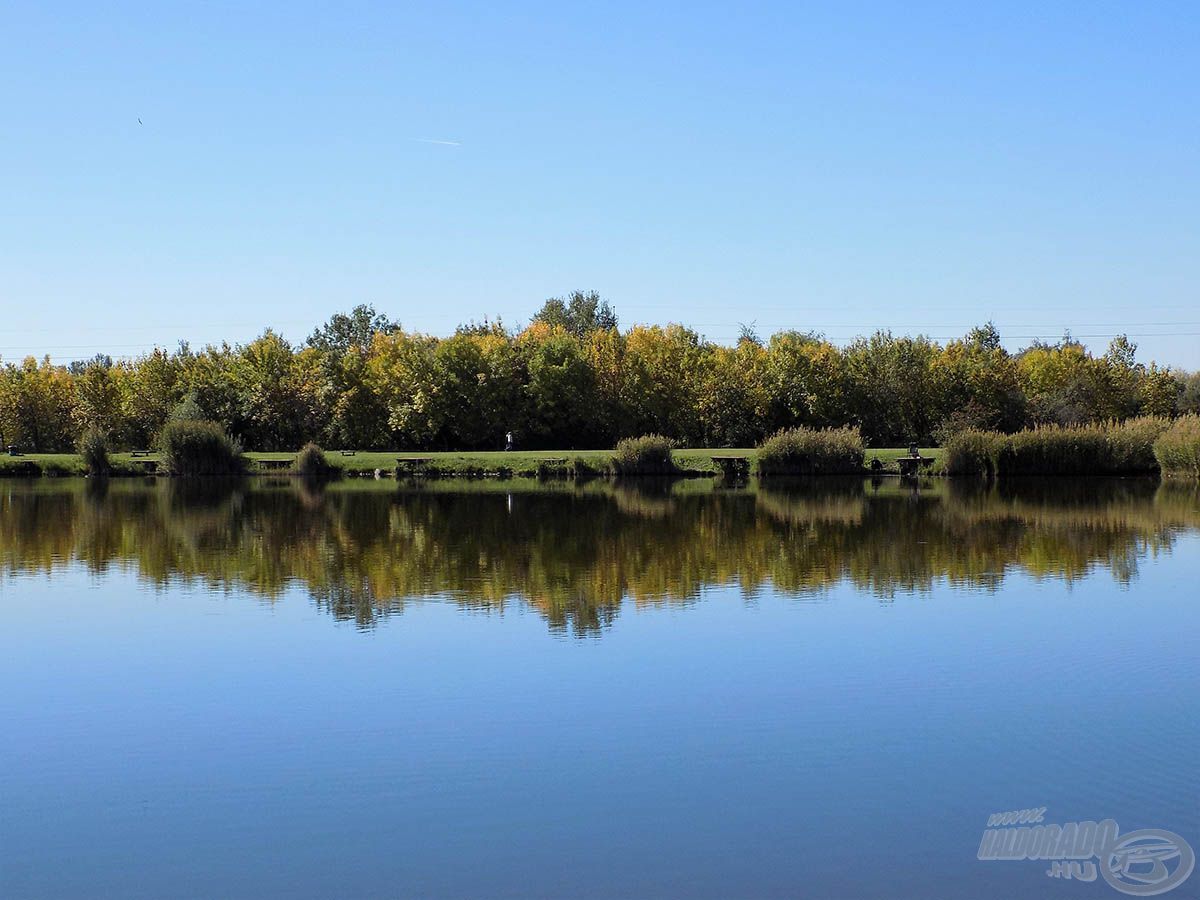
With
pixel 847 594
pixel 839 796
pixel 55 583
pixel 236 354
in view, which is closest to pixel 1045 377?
pixel 236 354

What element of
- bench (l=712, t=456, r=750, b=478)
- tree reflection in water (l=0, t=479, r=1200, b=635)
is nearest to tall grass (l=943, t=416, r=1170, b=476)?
tree reflection in water (l=0, t=479, r=1200, b=635)

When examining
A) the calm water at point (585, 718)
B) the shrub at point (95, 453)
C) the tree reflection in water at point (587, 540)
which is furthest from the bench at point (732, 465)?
the shrub at point (95, 453)

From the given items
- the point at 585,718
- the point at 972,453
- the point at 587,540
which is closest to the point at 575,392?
the point at 972,453

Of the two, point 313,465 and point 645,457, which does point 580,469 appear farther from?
point 313,465

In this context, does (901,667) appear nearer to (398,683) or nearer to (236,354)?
(398,683)

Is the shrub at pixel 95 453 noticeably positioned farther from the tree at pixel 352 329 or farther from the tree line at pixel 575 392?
the tree at pixel 352 329

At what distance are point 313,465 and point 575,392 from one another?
50.8ft

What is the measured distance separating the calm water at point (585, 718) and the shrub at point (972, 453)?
25.1 meters

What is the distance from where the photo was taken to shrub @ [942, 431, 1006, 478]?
47.8m

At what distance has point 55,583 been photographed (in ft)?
64.2

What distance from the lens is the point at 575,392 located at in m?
64.5

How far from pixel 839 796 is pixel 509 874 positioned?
102 inches

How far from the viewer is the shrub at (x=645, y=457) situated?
1962 inches

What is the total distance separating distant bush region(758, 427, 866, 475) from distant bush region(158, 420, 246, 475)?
903 inches
